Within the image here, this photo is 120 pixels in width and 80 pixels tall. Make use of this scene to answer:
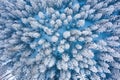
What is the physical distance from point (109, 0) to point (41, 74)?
0.79 metres

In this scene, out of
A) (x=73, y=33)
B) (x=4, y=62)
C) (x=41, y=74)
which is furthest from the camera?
(x=4, y=62)

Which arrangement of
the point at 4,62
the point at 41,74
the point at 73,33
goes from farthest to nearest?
the point at 4,62
the point at 41,74
the point at 73,33

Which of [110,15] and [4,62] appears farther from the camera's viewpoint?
[4,62]


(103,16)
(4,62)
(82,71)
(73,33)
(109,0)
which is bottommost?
(82,71)

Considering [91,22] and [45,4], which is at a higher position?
[45,4]

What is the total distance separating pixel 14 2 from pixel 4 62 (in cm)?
52

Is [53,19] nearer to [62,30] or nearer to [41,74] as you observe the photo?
[62,30]

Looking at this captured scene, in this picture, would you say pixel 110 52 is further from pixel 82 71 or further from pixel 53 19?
pixel 53 19

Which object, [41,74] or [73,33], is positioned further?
[41,74]

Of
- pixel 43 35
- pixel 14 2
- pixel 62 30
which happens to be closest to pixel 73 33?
pixel 62 30

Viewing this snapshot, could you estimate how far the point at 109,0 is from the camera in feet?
5.78

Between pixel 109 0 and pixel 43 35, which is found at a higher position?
pixel 109 0

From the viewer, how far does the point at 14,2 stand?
1.85 meters

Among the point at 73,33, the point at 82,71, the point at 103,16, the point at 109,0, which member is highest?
the point at 109,0
